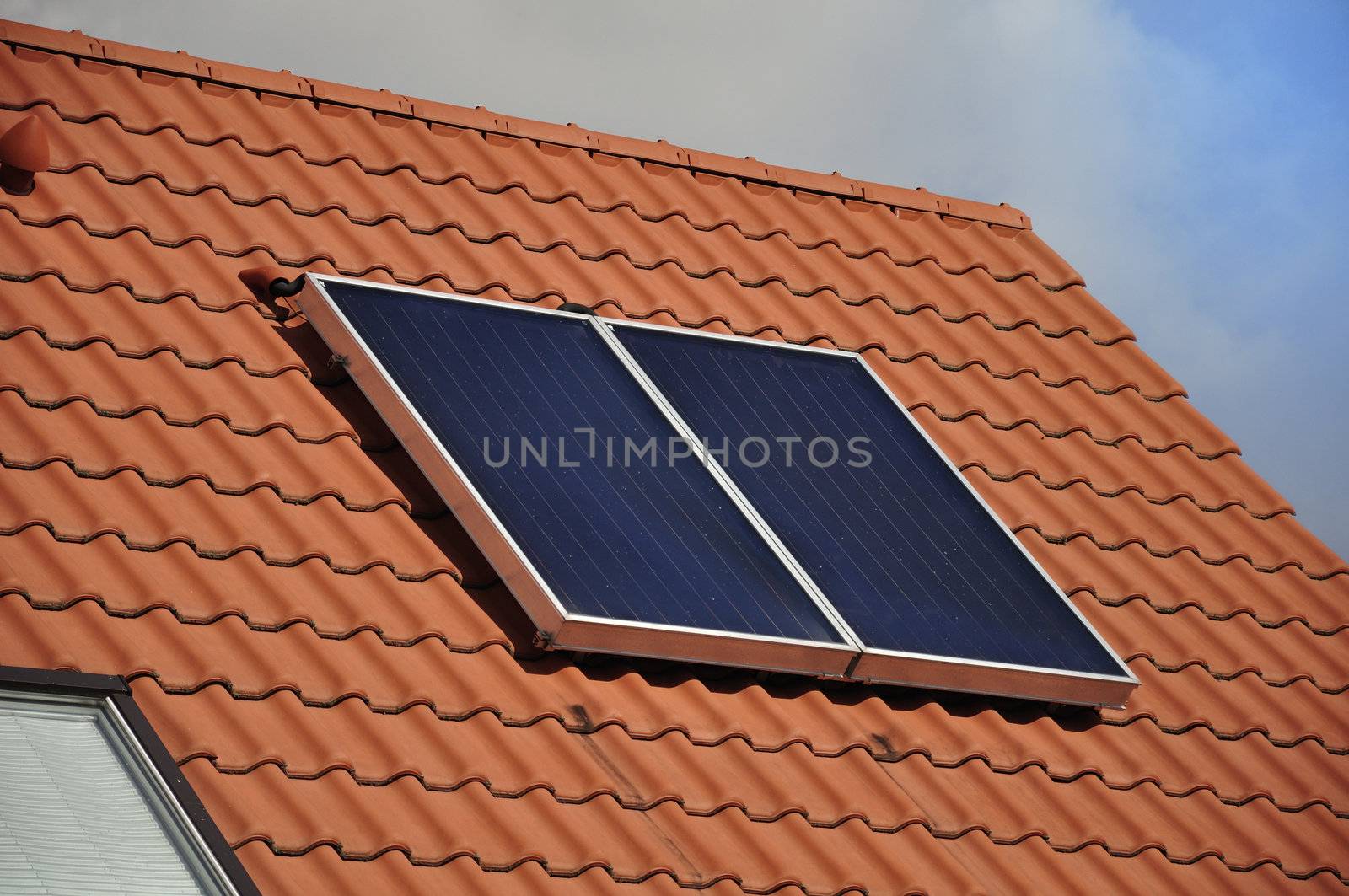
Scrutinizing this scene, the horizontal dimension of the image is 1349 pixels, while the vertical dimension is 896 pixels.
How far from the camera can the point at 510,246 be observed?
25.6 ft

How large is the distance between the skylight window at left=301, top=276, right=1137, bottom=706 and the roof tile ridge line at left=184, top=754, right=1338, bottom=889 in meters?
0.57

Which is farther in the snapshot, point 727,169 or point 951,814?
point 727,169

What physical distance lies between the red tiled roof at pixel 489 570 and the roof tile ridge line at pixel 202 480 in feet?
0.04

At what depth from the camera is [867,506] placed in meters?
6.98

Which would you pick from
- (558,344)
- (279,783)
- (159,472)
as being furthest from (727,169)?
(279,783)

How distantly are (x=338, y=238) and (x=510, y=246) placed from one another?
77 cm

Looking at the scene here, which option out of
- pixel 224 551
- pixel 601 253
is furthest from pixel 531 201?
pixel 224 551

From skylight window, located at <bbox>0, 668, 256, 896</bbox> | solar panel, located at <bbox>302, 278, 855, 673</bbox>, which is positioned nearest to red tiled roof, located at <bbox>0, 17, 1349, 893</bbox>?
solar panel, located at <bbox>302, 278, 855, 673</bbox>

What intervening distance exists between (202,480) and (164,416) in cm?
34

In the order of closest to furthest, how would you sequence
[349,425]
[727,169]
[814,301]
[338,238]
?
[349,425], [338,238], [814,301], [727,169]

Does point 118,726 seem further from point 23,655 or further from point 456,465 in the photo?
point 456,465

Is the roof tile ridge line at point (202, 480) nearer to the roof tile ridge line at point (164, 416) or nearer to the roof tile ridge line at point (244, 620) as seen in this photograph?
the roof tile ridge line at point (164, 416)

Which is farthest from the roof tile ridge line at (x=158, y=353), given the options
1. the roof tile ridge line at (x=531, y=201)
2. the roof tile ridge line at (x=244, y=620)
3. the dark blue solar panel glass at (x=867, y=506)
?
the dark blue solar panel glass at (x=867, y=506)

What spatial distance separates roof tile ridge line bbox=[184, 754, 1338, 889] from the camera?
5.27 meters
